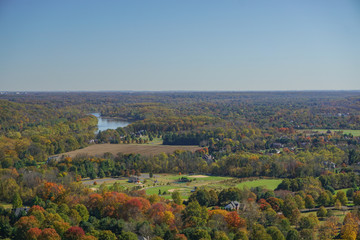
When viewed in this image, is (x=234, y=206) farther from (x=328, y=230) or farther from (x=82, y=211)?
(x=82, y=211)

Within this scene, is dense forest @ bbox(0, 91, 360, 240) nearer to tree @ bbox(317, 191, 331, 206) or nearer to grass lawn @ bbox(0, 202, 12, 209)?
tree @ bbox(317, 191, 331, 206)

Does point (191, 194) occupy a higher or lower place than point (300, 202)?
lower

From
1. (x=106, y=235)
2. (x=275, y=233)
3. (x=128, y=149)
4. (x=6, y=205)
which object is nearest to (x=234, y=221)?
(x=275, y=233)

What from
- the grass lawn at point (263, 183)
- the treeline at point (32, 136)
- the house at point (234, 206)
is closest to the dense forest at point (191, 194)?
the house at point (234, 206)

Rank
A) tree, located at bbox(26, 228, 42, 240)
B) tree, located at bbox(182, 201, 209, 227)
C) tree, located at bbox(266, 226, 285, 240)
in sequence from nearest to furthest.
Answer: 1. tree, located at bbox(26, 228, 42, 240)
2. tree, located at bbox(266, 226, 285, 240)
3. tree, located at bbox(182, 201, 209, 227)

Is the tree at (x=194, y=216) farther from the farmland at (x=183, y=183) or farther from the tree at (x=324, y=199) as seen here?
the tree at (x=324, y=199)

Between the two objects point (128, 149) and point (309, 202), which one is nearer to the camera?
point (309, 202)

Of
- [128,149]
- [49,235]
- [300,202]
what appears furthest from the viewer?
[128,149]

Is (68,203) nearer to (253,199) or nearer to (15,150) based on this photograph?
(253,199)

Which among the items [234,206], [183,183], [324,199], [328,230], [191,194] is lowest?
[183,183]

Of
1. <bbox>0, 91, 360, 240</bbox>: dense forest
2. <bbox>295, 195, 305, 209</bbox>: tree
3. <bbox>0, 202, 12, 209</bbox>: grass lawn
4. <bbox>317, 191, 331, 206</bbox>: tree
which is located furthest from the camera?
<bbox>0, 202, 12, 209</bbox>: grass lawn

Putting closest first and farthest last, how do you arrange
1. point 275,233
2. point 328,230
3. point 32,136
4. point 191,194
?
point 275,233 → point 328,230 → point 191,194 → point 32,136

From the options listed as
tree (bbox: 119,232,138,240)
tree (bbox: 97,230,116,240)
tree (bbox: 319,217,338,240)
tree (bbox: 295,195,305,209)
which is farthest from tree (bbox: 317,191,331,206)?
tree (bbox: 97,230,116,240)
